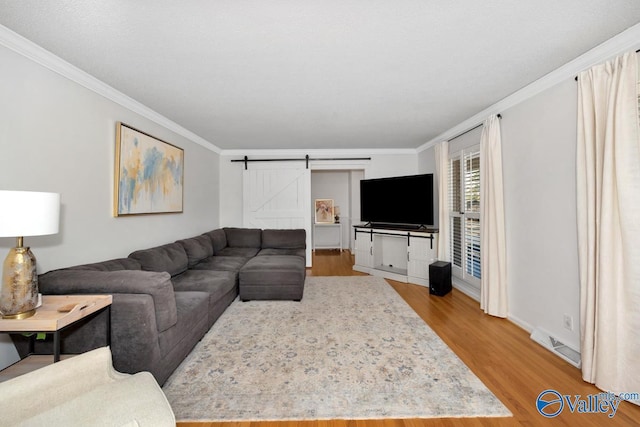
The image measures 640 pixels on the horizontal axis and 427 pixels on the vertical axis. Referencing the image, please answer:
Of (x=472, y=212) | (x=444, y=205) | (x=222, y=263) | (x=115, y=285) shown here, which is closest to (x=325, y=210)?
(x=444, y=205)

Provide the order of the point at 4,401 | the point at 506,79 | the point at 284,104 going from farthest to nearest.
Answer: the point at 284,104, the point at 506,79, the point at 4,401

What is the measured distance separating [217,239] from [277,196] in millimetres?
1615

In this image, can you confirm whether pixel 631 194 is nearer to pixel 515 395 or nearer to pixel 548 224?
pixel 548 224

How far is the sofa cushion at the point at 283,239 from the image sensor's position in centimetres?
533

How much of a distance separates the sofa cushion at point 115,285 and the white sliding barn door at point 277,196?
12.9ft

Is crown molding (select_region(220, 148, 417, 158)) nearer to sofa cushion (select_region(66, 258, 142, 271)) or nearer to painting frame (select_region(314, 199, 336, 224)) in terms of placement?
painting frame (select_region(314, 199, 336, 224))

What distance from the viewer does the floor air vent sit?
90.0 inches

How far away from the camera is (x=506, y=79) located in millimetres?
2641

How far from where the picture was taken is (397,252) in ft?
17.5

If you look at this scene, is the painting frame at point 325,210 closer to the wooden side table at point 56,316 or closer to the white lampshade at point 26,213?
the wooden side table at point 56,316

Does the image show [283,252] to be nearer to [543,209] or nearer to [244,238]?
[244,238]

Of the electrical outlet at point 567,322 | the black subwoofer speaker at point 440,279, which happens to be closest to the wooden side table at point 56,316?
the electrical outlet at point 567,322

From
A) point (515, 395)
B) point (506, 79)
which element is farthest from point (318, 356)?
point (506, 79)

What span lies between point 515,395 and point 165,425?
224 centimetres
